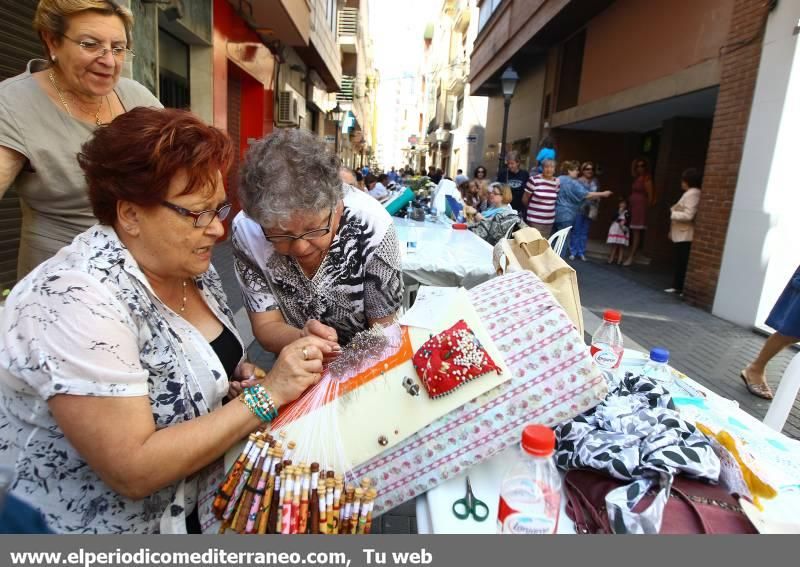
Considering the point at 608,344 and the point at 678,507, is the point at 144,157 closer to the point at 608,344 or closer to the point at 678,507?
the point at 678,507

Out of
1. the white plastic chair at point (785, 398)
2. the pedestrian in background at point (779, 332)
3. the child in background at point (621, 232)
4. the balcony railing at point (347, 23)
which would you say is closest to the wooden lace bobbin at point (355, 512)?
the white plastic chair at point (785, 398)

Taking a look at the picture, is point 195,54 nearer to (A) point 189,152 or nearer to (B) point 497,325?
(A) point 189,152

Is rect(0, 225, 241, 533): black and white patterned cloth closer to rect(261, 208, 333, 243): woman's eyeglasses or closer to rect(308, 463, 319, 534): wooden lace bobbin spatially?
rect(308, 463, 319, 534): wooden lace bobbin

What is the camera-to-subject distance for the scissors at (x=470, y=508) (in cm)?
117

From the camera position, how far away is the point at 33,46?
14.2ft

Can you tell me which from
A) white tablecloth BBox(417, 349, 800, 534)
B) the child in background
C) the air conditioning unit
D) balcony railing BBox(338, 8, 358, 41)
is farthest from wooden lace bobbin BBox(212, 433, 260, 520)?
balcony railing BBox(338, 8, 358, 41)

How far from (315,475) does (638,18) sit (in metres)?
11.1

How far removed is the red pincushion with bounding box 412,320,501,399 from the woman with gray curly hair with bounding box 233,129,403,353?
1.38 ft

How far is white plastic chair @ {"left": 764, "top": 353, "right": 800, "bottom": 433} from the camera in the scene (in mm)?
2037

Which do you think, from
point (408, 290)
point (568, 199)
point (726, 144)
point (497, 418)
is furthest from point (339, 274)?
point (568, 199)

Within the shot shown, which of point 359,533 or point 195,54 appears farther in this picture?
point 195,54

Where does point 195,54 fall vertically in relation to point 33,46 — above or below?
above

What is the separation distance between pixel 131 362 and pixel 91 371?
0.31ft
